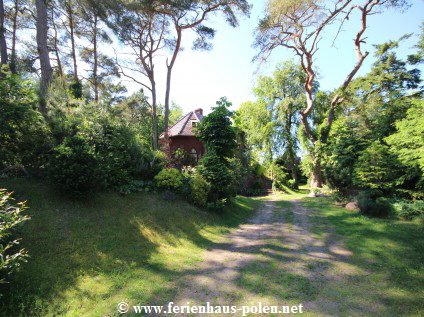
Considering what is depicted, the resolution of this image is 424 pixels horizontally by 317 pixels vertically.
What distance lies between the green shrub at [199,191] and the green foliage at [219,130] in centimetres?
211

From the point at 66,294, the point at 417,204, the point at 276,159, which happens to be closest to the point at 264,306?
the point at 66,294

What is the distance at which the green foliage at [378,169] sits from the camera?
9547 mm

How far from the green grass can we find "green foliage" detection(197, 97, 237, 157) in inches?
Answer: 219

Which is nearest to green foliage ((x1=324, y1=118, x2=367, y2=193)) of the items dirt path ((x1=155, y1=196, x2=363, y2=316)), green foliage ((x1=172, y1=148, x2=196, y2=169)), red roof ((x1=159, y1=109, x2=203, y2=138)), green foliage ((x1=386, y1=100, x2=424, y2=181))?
green foliage ((x1=386, y1=100, x2=424, y2=181))

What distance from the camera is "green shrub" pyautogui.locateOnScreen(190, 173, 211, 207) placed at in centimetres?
938

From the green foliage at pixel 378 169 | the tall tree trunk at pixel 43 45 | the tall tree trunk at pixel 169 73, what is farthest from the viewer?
the tall tree trunk at pixel 169 73

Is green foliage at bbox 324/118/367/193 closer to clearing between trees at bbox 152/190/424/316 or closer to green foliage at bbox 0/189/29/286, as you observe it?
clearing between trees at bbox 152/190/424/316

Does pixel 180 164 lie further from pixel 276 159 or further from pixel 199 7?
pixel 276 159

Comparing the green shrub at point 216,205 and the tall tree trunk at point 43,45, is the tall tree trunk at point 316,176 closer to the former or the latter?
the green shrub at point 216,205

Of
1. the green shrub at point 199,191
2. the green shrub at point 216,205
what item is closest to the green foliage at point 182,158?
the green shrub at point 199,191

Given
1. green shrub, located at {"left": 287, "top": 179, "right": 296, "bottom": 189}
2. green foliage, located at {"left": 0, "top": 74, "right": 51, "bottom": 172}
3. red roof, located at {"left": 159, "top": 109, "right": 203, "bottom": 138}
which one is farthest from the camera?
green shrub, located at {"left": 287, "top": 179, "right": 296, "bottom": 189}

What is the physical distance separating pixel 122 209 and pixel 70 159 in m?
2.26

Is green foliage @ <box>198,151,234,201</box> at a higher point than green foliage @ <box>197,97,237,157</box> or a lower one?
lower

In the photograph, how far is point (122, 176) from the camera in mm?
8359
